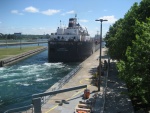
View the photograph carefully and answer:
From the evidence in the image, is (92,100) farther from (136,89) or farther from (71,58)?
(71,58)

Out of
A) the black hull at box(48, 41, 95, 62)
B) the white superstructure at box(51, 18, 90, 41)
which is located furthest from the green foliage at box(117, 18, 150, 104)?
the white superstructure at box(51, 18, 90, 41)

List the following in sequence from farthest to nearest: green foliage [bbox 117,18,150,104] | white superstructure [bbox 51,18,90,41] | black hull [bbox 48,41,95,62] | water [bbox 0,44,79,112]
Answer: white superstructure [bbox 51,18,90,41]
black hull [bbox 48,41,95,62]
water [bbox 0,44,79,112]
green foliage [bbox 117,18,150,104]

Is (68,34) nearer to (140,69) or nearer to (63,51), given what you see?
(63,51)

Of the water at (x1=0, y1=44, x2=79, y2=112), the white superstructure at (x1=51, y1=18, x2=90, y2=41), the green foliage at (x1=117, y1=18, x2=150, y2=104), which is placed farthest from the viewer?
the white superstructure at (x1=51, y1=18, x2=90, y2=41)

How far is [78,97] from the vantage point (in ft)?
80.8

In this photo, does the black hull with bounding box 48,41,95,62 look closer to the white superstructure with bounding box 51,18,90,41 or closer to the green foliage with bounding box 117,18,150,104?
the white superstructure with bounding box 51,18,90,41

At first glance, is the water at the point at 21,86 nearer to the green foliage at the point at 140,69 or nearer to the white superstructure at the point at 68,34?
the green foliage at the point at 140,69

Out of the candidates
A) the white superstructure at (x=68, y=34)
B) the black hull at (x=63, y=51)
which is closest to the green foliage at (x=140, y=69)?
the black hull at (x=63, y=51)

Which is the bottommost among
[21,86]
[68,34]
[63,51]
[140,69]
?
[21,86]

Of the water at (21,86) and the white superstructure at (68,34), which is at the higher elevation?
the white superstructure at (68,34)

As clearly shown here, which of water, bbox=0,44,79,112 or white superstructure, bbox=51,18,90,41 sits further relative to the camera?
white superstructure, bbox=51,18,90,41

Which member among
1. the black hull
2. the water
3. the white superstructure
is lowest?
the water

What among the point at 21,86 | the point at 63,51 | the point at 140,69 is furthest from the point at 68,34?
the point at 140,69

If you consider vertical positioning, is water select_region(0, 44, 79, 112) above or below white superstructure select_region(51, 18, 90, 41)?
below
